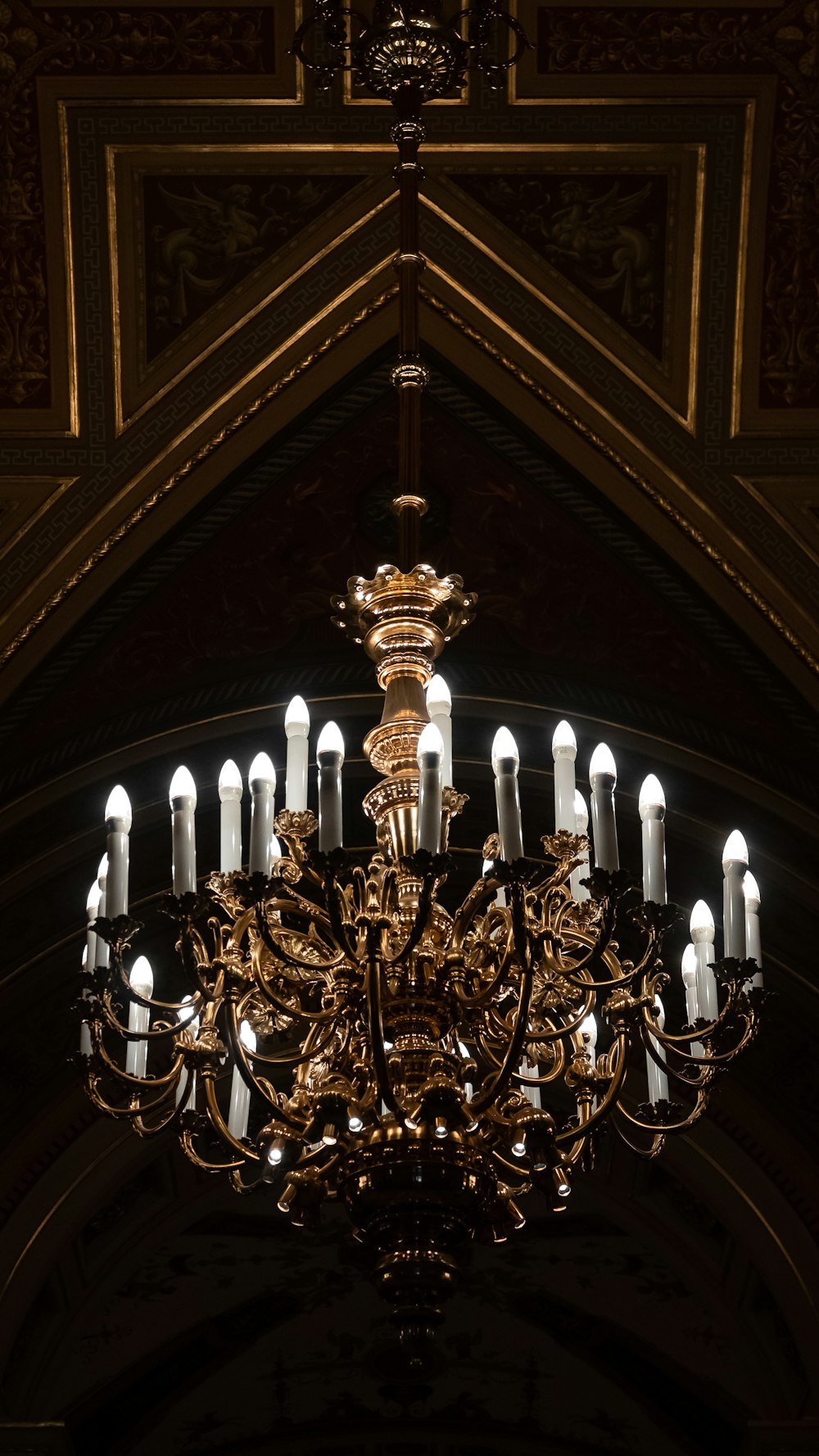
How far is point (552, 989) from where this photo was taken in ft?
15.5

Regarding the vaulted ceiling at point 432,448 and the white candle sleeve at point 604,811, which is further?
the vaulted ceiling at point 432,448

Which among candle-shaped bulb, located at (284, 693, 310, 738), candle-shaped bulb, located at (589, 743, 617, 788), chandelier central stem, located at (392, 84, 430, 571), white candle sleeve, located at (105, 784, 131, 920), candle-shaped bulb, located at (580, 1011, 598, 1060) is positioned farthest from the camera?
chandelier central stem, located at (392, 84, 430, 571)

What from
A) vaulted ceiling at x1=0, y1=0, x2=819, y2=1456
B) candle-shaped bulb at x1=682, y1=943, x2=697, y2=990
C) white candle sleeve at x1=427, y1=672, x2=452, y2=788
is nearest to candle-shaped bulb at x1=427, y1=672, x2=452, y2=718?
white candle sleeve at x1=427, y1=672, x2=452, y2=788

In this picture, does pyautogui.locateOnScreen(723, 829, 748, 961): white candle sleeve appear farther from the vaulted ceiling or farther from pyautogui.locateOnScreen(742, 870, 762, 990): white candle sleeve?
the vaulted ceiling

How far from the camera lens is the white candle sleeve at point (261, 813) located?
182 inches

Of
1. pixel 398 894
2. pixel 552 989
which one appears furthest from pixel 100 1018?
pixel 552 989

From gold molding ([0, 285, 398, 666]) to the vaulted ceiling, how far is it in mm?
14

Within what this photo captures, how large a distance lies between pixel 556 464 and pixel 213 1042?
3003 mm

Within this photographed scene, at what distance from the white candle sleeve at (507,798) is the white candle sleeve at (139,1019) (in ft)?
3.20

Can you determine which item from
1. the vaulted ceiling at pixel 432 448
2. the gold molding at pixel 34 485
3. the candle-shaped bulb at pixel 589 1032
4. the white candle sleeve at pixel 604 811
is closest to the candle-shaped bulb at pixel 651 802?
the white candle sleeve at pixel 604 811

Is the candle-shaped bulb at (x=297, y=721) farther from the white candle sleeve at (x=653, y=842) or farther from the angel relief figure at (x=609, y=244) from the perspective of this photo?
the angel relief figure at (x=609, y=244)

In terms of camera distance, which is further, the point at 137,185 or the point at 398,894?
the point at 137,185

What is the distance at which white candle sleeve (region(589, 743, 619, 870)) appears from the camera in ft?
14.7

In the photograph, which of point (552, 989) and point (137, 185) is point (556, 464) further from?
point (552, 989)
